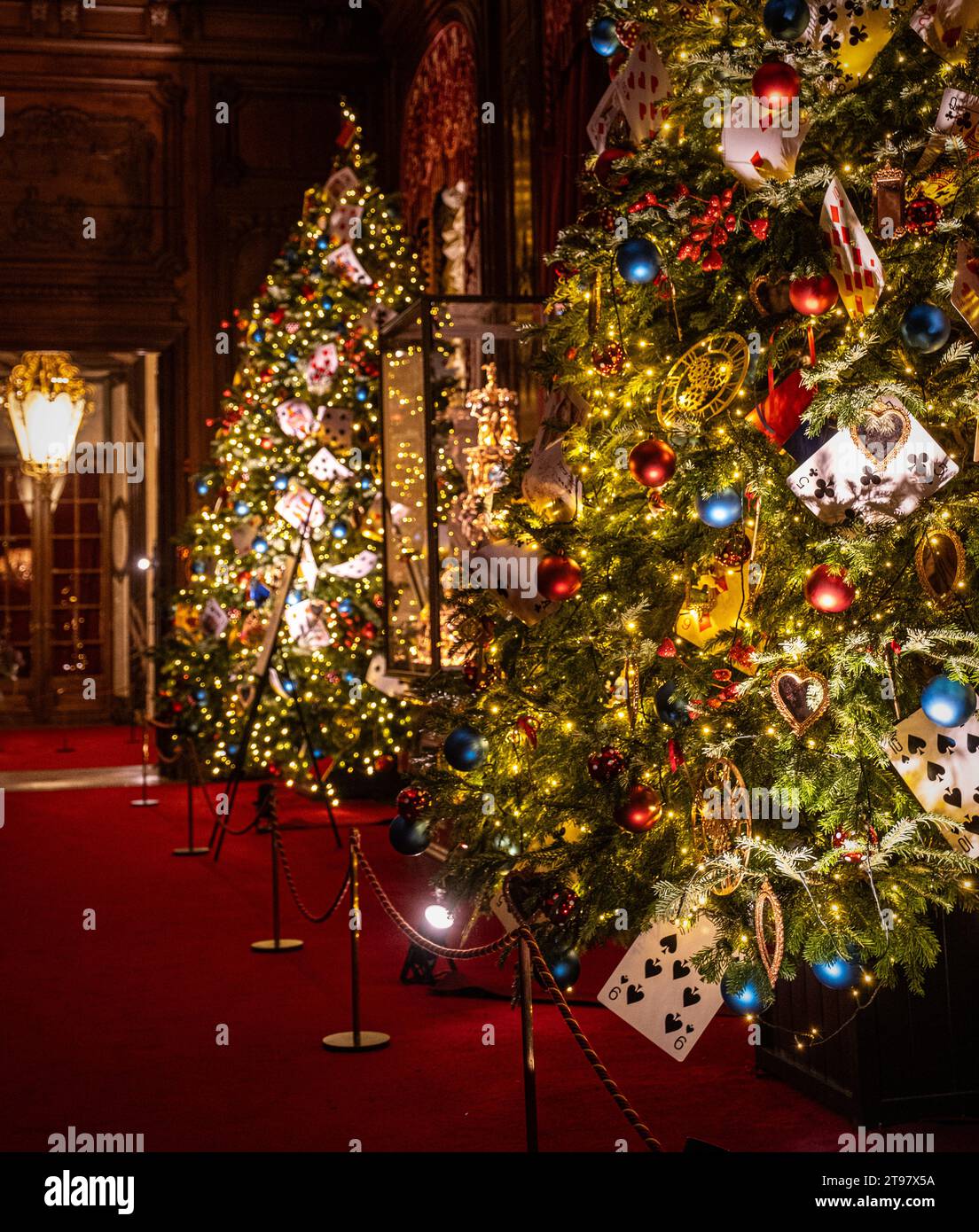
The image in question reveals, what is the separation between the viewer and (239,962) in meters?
5.04

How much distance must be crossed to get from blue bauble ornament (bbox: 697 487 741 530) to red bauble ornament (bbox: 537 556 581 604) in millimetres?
448

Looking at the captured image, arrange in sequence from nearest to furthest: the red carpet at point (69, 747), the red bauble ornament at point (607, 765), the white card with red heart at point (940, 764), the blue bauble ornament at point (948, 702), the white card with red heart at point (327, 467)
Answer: the blue bauble ornament at point (948, 702) → the white card with red heart at point (940, 764) → the red bauble ornament at point (607, 765) → the white card with red heart at point (327, 467) → the red carpet at point (69, 747)

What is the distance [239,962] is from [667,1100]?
2.03m

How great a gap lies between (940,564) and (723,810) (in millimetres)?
727

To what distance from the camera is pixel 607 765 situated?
11.1 feet

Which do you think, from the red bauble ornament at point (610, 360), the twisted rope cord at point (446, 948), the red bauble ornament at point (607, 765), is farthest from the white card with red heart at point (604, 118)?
the twisted rope cord at point (446, 948)

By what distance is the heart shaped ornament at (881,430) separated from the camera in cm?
292

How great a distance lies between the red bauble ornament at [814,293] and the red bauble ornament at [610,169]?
2.55ft

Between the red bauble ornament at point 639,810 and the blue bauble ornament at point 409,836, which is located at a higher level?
the red bauble ornament at point 639,810

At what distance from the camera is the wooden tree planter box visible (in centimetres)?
325

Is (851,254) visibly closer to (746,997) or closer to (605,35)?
(605,35)

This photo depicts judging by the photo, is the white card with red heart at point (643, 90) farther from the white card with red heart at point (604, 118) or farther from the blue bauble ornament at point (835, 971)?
the blue bauble ornament at point (835, 971)

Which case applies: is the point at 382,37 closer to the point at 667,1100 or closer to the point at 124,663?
the point at 124,663

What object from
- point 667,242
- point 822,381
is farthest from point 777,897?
point 667,242
